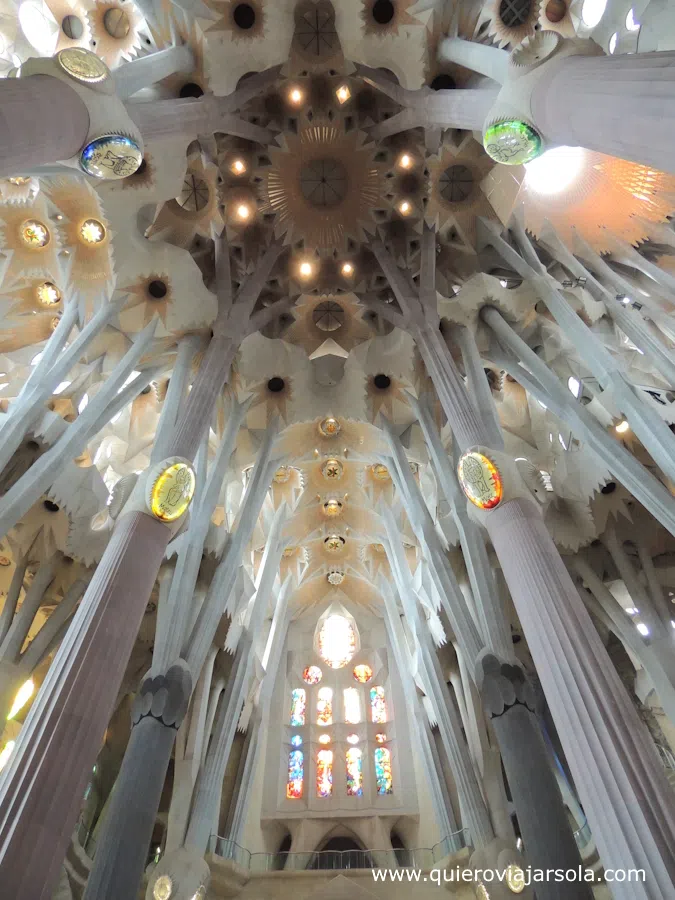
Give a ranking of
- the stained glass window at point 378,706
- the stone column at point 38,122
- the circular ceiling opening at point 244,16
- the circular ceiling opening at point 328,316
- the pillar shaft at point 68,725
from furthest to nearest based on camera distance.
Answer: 1. the stained glass window at point 378,706
2. the circular ceiling opening at point 328,316
3. the circular ceiling opening at point 244,16
4. the stone column at point 38,122
5. the pillar shaft at point 68,725

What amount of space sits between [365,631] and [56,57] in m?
18.0

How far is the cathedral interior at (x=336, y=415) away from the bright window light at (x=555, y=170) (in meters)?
0.11

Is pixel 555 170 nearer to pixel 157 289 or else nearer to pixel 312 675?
pixel 157 289

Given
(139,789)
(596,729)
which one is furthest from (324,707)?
(596,729)

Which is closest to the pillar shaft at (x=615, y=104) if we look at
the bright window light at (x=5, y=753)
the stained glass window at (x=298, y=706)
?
the bright window light at (x=5, y=753)

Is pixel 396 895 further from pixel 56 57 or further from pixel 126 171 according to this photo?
pixel 56 57

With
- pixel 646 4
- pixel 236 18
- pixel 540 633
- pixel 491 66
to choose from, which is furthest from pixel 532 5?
pixel 540 633

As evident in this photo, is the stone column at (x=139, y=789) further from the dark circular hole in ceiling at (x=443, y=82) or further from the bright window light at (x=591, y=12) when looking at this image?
the bright window light at (x=591, y=12)

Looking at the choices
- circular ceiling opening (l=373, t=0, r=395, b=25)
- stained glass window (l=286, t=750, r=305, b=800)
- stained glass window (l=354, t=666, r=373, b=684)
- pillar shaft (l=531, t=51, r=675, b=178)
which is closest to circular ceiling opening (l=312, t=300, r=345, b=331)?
circular ceiling opening (l=373, t=0, r=395, b=25)

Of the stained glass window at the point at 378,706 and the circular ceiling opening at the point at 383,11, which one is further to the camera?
the stained glass window at the point at 378,706

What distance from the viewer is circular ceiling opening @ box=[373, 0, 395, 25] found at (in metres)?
9.92

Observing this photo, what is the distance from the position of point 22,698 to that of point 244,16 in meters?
13.4

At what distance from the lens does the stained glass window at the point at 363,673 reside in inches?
725

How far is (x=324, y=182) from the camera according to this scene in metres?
12.9
